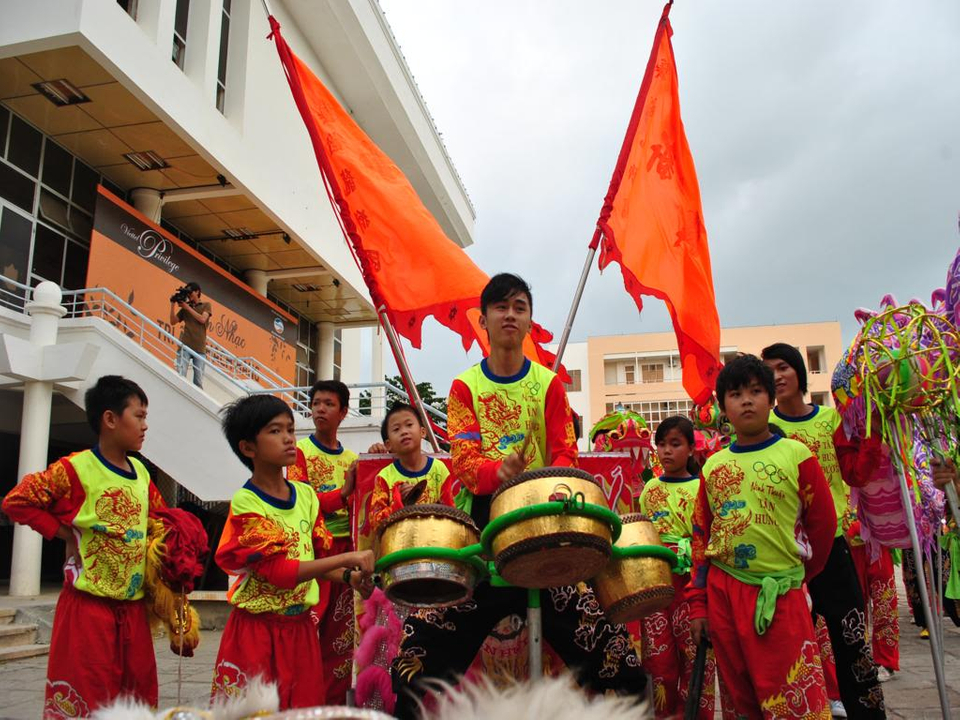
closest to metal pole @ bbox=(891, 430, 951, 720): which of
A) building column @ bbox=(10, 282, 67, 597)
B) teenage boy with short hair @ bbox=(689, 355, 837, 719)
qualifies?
teenage boy with short hair @ bbox=(689, 355, 837, 719)

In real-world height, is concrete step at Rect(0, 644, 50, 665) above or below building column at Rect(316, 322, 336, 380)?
below

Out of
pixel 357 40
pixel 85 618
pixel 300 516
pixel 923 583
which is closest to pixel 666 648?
pixel 923 583

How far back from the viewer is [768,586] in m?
2.84

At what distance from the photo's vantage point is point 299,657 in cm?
305

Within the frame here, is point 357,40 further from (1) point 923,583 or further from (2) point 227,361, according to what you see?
(1) point 923,583

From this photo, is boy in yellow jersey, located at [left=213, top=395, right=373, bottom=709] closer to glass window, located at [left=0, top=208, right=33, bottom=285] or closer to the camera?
the camera

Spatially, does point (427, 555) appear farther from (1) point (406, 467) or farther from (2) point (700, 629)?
(1) point (406, 467)

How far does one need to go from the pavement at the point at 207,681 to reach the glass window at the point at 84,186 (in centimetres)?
802

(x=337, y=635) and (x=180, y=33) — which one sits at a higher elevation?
(x=180, y=33)

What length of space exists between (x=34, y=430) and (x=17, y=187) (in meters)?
4.31

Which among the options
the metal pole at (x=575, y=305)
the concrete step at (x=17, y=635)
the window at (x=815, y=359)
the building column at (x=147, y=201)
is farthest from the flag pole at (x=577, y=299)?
the window at (x=815, y=359)

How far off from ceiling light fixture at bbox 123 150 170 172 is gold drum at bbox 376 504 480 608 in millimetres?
12073

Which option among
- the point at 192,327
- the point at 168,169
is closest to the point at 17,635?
the point at 192,327

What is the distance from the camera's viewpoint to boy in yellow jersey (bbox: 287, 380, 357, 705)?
13.9 feet
